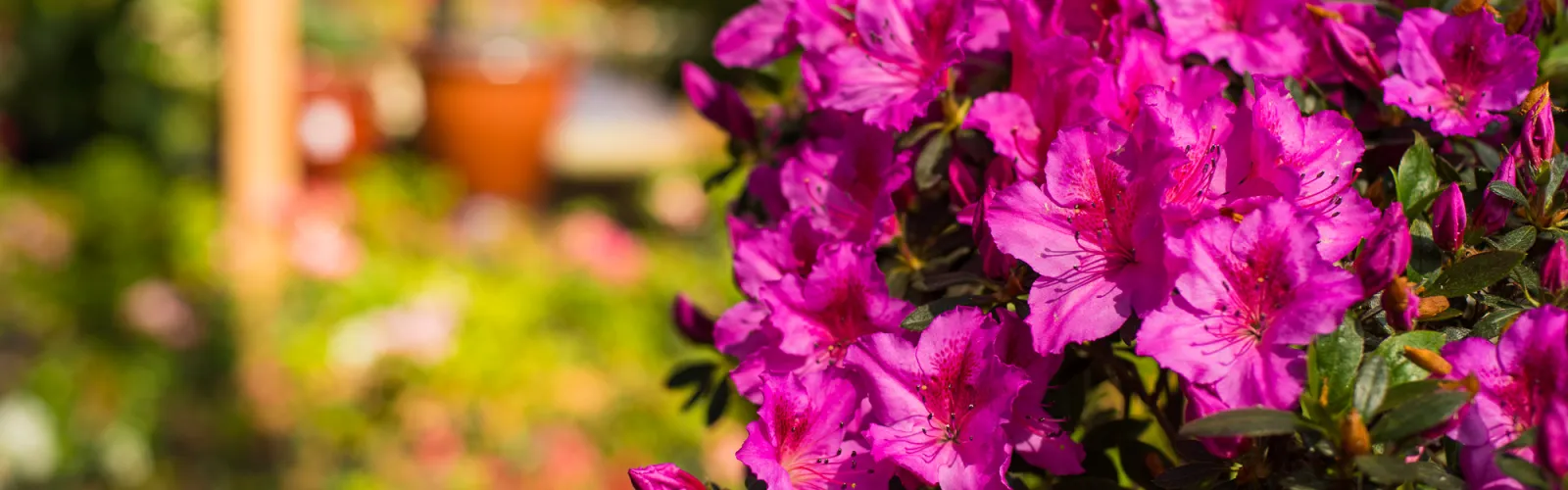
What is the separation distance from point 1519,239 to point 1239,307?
8.6 inches

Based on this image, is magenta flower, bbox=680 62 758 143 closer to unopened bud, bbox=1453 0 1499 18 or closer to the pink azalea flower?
the pink azalea flower

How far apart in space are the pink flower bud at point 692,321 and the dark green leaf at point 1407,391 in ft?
1.66

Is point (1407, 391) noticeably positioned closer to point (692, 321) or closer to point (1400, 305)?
point (1400, 305)

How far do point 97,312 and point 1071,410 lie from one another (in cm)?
365

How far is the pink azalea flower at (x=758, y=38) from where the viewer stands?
0.94 m

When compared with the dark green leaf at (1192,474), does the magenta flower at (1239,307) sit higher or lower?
higher

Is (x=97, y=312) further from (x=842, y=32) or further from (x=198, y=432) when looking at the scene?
(x=842, y=32)

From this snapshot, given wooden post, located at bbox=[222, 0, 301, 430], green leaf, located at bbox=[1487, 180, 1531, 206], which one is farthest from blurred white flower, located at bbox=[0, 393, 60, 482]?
green leaf, located at bbox=[1487, 180, 1531, 206]

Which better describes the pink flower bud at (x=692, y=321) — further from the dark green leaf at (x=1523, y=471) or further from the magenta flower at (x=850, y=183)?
the dark green leaf at (x=1523, y=471)

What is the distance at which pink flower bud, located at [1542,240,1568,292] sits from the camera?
70 centimetres

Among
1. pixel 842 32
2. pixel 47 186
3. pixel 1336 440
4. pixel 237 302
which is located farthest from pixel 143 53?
pixel 1336 440

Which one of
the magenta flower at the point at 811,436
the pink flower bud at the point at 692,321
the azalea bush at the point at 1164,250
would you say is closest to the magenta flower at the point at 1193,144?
the azalea bush at the point at 1164,250

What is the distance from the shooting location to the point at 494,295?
366 cm

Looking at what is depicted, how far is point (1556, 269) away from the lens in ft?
2.31
